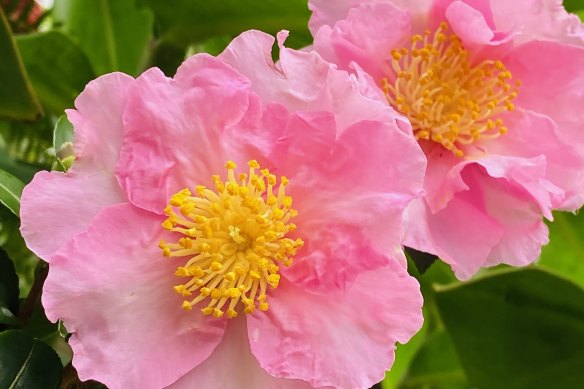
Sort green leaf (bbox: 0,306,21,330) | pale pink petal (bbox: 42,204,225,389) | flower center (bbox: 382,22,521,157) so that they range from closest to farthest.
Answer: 1. pale pink petal (bbox: 42,204,225,389)
2. green leaf (bbox: 0,306,21,330)
3. flower center (bbox: 382,22,521,157)

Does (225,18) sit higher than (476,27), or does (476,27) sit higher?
(476,27)

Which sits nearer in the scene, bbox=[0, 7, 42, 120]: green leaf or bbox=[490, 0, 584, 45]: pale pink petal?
bbox=[490, 0, 584, 45]: pale pink petal

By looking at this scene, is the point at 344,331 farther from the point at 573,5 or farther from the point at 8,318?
the point at 573,5

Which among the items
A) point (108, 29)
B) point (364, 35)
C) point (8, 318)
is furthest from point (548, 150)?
point (108, 29)

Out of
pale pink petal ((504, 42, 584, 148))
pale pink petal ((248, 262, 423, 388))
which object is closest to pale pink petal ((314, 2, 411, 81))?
pale pink petal ((504, 42, 584, 148))

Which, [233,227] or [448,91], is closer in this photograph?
[233,227]

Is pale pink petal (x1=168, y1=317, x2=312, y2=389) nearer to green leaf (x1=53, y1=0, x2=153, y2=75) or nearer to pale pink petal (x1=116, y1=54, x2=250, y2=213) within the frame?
pale pink petal (x1=116, y1=54, x2=250, y2=213)

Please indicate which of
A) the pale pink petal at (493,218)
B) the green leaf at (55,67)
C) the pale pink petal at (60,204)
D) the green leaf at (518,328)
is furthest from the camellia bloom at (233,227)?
the green leaf at (55,67)
